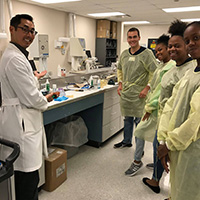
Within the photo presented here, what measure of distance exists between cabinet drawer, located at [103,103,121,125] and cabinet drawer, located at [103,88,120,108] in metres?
0.06

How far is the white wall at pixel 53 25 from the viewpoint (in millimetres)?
3767

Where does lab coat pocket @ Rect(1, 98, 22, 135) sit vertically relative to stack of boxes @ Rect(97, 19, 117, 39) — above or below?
below

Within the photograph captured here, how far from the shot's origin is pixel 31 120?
4.99 feet

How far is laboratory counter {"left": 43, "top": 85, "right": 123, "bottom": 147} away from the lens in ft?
8.63

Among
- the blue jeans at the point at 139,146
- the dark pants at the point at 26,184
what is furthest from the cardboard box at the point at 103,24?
the dark pants at the point at 26,184

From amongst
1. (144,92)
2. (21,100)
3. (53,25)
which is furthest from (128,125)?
(53,25)

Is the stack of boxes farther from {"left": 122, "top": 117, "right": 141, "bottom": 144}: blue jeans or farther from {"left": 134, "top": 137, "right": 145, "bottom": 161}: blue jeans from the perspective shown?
{"left": 134, "top": 137, "right": 145, "bottom": 161}: blue jeans

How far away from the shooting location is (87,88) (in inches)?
120

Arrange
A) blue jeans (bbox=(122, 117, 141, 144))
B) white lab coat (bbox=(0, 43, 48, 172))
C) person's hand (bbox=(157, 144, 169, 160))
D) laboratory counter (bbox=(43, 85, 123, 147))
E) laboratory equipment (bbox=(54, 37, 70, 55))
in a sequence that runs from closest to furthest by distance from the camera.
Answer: person's hand (bbox=(157, 144, 169, 160))
white lab coat (bbox=(0, 43, 48, 172))
laboratory counter (bbox=(43, 85, 123, 147))
blue jeans (bbox=(122, 117, 141, 144))
laboratory equipment (bbox=(54, 37, 70, 55))

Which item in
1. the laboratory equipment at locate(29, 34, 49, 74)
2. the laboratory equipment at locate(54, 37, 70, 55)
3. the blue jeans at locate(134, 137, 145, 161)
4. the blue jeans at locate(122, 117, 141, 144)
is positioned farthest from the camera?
the laboratory equipment at locate(54, 37, 70, 55)

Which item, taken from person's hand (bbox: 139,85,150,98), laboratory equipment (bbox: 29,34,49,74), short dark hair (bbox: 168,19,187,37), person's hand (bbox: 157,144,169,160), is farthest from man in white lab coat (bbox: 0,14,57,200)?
person's hand (bbox: 139,85,150,98)

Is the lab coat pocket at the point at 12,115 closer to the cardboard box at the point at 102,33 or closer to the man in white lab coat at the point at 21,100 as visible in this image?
the man in white lab coat at the point at 21,100

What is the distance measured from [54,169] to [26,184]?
0.53 m

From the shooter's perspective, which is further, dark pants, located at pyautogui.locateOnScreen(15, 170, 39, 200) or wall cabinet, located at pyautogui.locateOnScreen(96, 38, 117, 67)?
wall cabinet, located at pyautogui.locateOnScreen(96, 38, 117, 67)
